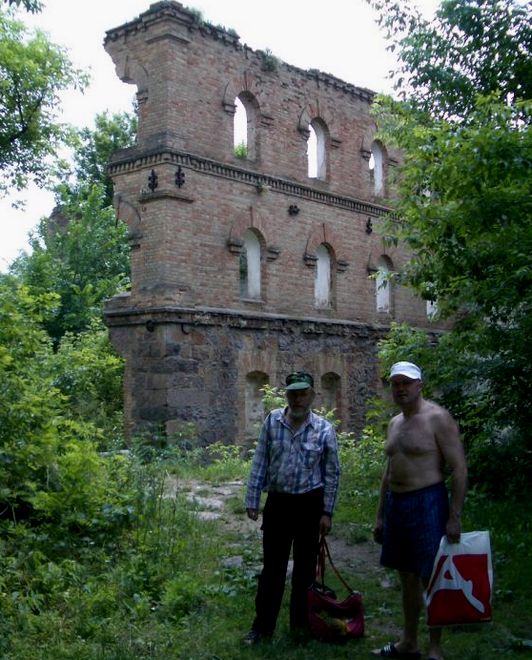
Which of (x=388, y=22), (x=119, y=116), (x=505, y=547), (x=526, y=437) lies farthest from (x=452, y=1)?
(x=119, y=116)

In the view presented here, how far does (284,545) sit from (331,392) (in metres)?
15.4

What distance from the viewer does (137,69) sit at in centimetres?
1873

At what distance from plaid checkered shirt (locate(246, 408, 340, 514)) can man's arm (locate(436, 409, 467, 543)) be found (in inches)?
37.3

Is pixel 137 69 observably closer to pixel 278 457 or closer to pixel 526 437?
pixel 526 437

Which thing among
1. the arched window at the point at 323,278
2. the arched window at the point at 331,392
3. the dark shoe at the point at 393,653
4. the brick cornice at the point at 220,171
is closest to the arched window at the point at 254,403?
the arched window at the point at 331,392

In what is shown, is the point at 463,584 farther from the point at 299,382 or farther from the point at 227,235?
the point at 227,235

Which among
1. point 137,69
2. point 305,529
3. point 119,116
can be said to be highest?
point 119,116

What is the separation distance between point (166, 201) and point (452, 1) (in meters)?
7.69

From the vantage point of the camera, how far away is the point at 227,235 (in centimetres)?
1909

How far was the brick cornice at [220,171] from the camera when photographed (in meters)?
18.1

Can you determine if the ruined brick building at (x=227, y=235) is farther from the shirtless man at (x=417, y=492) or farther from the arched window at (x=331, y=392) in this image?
the shirtless man at (x=417, y=492)

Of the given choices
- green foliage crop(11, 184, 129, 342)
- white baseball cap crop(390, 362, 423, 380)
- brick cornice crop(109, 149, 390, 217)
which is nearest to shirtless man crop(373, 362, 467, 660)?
white baseball cap crop(390, 362, 423, 380)

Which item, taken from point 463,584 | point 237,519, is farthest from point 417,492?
point 237,519

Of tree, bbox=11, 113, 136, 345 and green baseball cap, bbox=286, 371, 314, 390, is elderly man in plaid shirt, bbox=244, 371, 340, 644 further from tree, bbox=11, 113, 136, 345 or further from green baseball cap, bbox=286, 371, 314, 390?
tree, bbox=11, 113, 136, 345
